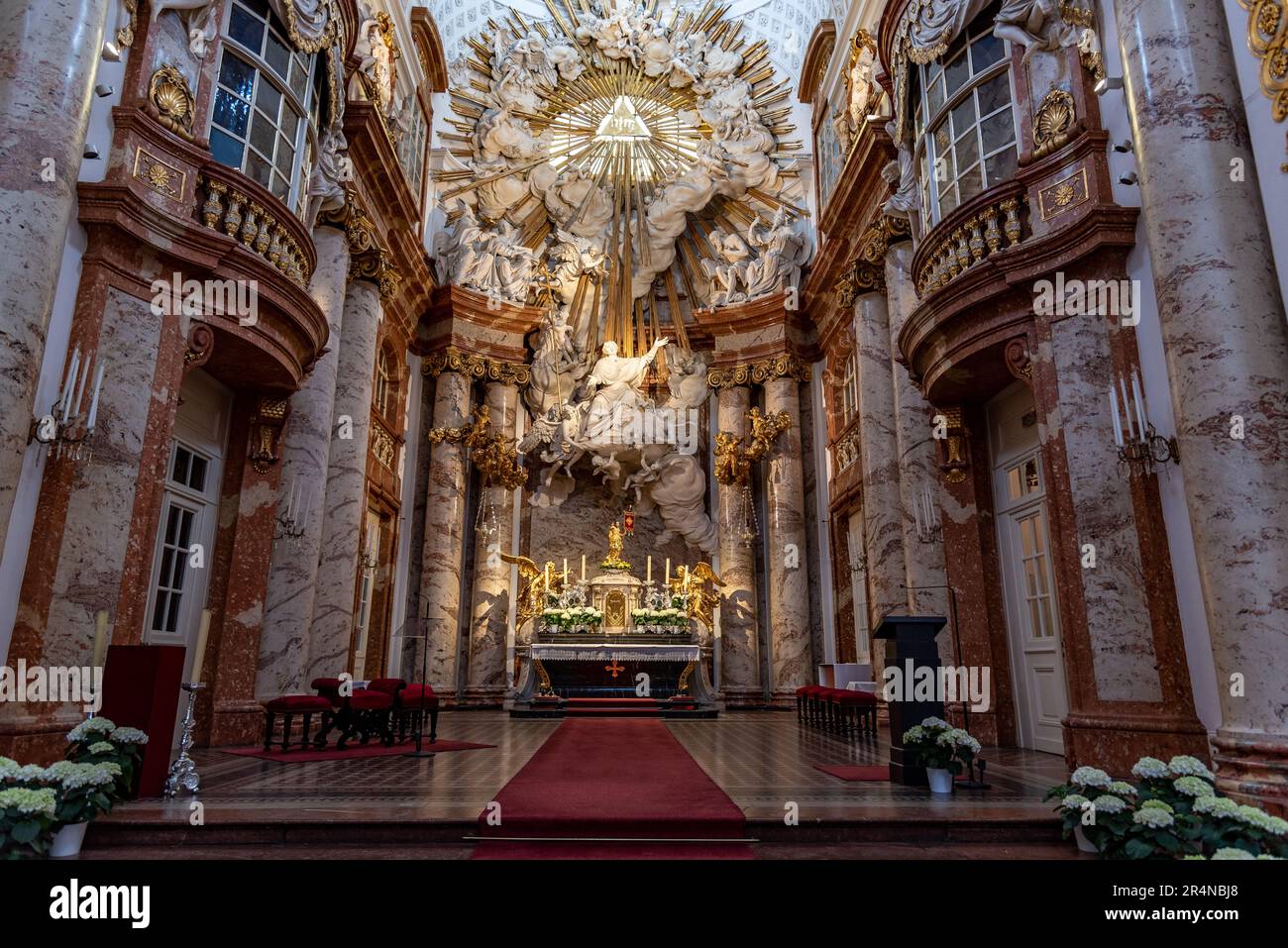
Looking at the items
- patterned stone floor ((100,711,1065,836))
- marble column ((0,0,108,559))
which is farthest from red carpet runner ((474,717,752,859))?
marble column ((0,0,108,559))

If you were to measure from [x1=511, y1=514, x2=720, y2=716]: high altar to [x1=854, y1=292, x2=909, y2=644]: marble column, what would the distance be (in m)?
3.75

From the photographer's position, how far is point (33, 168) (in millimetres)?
5523

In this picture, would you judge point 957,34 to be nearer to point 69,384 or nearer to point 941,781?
point 941,781

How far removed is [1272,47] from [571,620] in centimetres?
1170

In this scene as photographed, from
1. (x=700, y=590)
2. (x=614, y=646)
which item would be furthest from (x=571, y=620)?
(x=700, y=590)

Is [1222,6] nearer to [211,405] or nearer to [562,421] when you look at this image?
[211,405]

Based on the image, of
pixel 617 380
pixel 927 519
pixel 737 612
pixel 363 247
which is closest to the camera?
pixel 927 519

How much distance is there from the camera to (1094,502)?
257 inches

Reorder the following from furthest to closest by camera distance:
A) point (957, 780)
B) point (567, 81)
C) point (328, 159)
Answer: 1. point (567, 81)
2. point (328, 159)
3. point (957, 780)

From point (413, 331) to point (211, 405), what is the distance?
21.8ft

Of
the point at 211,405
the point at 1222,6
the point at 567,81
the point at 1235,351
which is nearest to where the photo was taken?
the point at 1235,351

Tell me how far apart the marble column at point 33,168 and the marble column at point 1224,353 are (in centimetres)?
769

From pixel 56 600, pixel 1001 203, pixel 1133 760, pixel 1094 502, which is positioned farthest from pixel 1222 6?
pixel 56 600

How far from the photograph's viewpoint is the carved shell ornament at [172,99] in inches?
275
